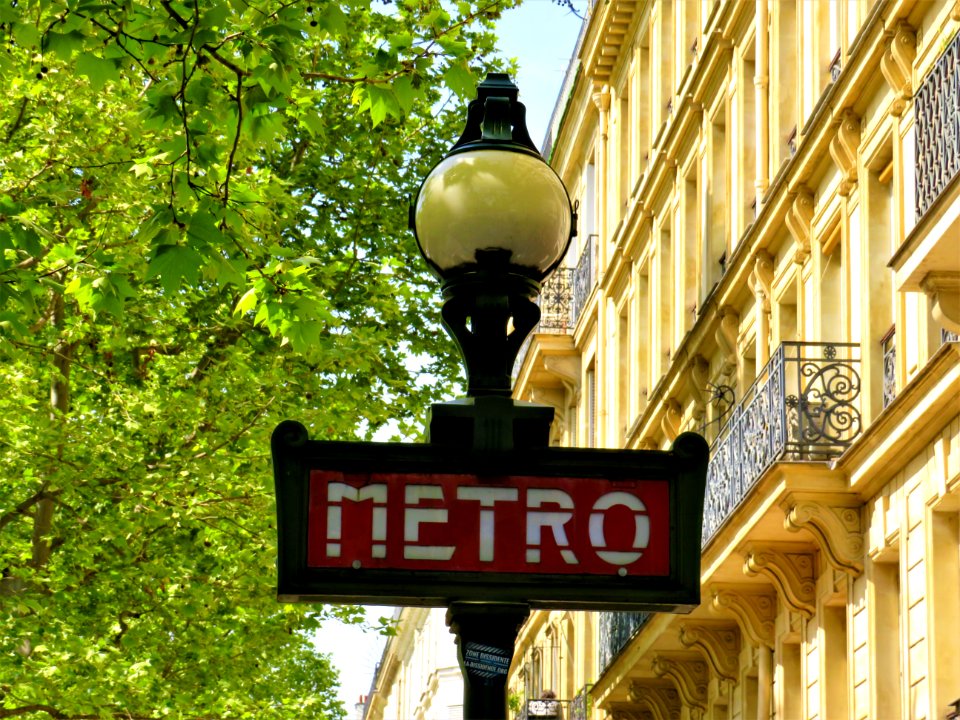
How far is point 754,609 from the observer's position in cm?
2152

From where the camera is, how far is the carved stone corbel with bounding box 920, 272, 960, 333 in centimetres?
1347

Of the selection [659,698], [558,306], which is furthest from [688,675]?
[558,306]

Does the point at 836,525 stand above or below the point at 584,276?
below

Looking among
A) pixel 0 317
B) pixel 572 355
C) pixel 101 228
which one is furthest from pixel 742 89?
pixel 572 355

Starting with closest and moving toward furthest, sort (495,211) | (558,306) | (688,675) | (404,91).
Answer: (495,211) < (404,91) < (688,675) < (558,306)

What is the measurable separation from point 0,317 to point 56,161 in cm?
776

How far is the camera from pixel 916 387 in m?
15.1

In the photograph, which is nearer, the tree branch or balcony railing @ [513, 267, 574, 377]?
the tree branch

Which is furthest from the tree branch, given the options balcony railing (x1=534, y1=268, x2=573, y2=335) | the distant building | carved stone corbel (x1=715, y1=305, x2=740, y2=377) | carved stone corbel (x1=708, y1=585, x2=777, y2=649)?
balcony railing (x1=534, y1=268, x2=573, y2=335)

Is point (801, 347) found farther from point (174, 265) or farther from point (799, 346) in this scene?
point (174, 265)

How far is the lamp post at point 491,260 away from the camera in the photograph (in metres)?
5.11

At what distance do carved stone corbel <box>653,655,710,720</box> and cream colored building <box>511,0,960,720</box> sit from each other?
0.10 feet

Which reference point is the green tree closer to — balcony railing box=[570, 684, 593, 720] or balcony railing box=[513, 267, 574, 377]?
balcony railing box=[570, 684, 593, 720]

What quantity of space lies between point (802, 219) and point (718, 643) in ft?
19.5
